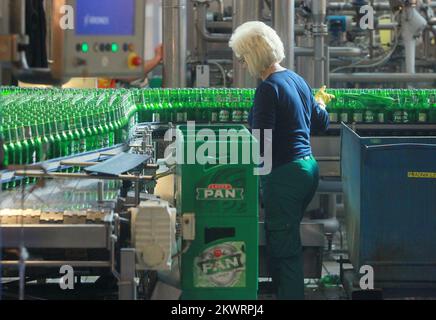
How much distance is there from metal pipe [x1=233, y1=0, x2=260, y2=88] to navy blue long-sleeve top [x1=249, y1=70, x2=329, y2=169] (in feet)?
9.94

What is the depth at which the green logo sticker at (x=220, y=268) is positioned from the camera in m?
3.62

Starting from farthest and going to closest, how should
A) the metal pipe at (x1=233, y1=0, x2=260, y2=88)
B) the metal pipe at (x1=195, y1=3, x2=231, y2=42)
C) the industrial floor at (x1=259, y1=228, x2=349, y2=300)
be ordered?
1. the metal pipe at (x1=195, y1=3, x2=231, y2=42)
2. the metal pipe at (x1=233, y1=0, x2=260, y2=88)
3. the industrial floor at (x1=259, y1=228, x2=349, y2=300)

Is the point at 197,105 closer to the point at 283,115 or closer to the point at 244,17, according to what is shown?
the point at 244,17

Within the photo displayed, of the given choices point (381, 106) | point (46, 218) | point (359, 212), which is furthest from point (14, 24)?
point (381, 106)

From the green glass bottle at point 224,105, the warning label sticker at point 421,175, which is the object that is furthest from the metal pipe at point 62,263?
the green glass bottle at point 224,105

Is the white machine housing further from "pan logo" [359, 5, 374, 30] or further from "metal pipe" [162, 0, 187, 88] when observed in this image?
"pan logo" [359, 5, 374, 30]

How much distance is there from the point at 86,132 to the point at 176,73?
11.5ft

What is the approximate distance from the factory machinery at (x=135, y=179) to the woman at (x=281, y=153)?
24 centimetres

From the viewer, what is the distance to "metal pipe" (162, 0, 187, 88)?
7.86 m

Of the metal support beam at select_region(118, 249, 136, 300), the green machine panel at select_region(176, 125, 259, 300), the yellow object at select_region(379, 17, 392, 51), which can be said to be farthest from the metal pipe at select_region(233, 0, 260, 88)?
the metal support beam at select_region(118, 249, 136, 300)

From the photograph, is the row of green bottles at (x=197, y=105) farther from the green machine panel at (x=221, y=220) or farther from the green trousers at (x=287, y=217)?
the green machine panel at (x=221, y=220)

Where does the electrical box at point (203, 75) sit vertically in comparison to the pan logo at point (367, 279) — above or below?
above

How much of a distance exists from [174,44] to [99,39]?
4.88m

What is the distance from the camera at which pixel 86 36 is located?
120 inches
